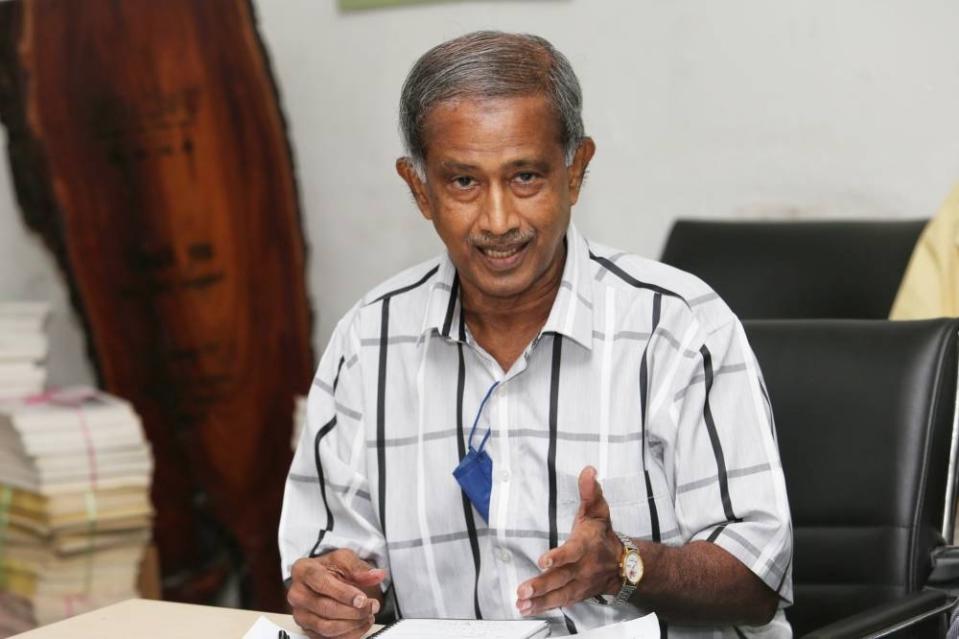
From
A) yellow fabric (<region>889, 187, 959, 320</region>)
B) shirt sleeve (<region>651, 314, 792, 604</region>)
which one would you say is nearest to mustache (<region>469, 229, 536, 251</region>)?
shirt sleeve (<region>651, 314, 792, 604</region>)

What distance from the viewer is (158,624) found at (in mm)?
1571

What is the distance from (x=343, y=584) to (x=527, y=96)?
603 mm

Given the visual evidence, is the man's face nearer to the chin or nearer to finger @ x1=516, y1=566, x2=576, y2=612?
the chin

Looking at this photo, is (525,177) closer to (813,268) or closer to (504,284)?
(504,284)

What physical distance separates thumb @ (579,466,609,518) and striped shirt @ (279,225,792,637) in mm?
202

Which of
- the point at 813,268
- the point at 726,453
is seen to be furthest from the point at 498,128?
the point at 813,268

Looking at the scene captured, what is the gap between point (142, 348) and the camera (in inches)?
122

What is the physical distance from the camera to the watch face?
141 cm

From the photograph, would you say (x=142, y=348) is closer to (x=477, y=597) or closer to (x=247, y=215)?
(x=247, y=215)

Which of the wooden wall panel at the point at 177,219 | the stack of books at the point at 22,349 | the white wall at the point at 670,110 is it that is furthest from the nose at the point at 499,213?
the stack of books at the point at 22,349

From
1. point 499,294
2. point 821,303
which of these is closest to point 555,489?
point 499,294

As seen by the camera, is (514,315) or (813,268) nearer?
(514,315)

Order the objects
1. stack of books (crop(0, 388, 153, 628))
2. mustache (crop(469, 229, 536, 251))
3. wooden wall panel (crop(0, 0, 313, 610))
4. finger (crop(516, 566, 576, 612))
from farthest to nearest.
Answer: wooden wall panel (crop(0, 0, 313, 610)) < stack of books (crop(0, 388, 153, 628)) < mustache (crop(469, 229, 536, 251)) < finger (crop(516, 566, 576, 612))

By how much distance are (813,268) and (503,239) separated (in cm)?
79
